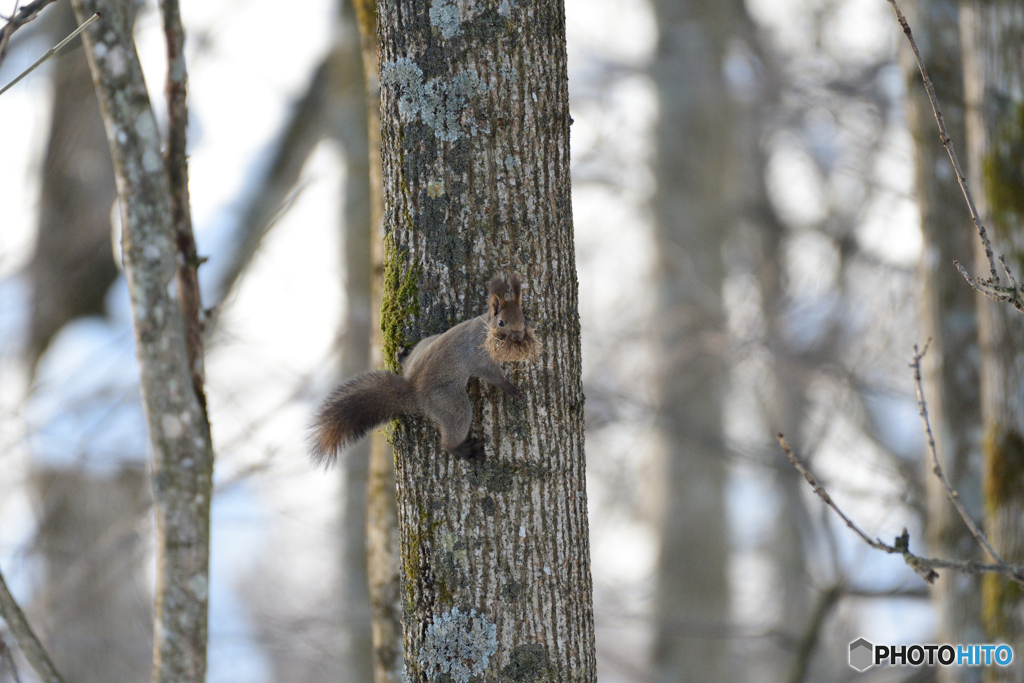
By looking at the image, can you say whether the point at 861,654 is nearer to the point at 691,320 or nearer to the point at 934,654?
the point at 934,654

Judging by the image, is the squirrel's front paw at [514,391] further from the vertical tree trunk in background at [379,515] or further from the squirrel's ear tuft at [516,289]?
the vertical tree trunk in background at [379,515]

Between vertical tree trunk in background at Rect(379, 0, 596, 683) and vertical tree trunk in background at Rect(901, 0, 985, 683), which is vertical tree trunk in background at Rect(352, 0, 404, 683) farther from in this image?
vertical tree trunk in background at Rect(901, 0, 985, 683)

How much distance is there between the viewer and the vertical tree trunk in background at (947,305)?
13.1ft

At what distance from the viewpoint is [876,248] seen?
879 cm

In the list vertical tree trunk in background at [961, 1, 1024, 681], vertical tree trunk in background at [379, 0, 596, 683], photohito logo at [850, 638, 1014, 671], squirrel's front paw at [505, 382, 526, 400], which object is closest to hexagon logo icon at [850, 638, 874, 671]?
photohito logo at [850, 638, 1014, 671]

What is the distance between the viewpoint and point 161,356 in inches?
104

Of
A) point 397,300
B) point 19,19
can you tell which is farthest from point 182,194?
point 397,300

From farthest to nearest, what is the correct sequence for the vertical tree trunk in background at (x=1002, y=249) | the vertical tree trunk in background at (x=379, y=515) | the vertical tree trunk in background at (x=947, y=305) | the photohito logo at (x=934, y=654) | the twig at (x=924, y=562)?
the vertical tree trunk in background at (x=947, y=305), the photohito logo at (x=934, y=654), the vertical tree trunk in background at (x=1002, y=249), the vertical tree trunk in background at (x=379, y=515), the twig at (x=924, y=562)

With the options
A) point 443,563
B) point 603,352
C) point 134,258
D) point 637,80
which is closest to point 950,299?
point 443,563

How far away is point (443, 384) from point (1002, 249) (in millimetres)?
2661

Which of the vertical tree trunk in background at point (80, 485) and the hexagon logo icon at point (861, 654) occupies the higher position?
the vertical tree trunk in background at point (80, 485)

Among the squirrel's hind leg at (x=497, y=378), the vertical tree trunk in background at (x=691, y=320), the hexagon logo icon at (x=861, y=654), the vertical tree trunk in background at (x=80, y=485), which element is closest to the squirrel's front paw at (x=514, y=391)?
the squirrel's hind leg at (x=497, y=378)

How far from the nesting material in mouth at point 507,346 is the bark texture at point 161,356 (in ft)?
4.35

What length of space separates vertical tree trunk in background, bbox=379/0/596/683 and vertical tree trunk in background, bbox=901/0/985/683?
2.85 metres
